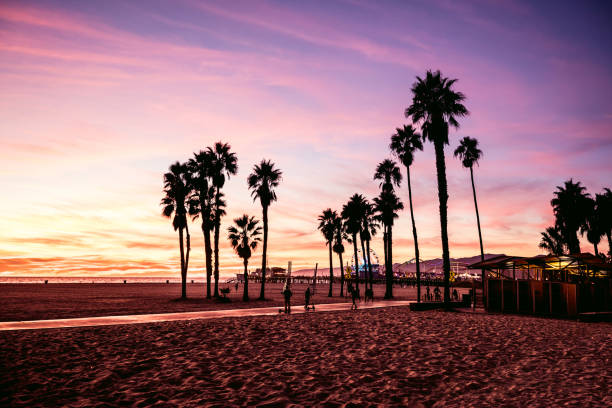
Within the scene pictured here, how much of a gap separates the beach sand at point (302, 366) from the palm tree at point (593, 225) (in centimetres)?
3950

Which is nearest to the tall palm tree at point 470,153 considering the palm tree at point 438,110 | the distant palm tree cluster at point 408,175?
the distant palm tree cluster at point 408,175

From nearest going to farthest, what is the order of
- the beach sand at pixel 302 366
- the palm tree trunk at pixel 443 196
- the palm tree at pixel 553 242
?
the beach sand at pixel 302 366, the palm tree trunk at pixel 443 196, the palm tree at pixel 553 242

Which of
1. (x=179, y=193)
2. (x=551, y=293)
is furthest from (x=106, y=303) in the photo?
(x=551, y=293)

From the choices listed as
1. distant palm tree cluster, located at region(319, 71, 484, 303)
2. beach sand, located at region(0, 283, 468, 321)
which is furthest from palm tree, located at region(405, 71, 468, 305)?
beach sand, located at region(0, 283, 468, 321)

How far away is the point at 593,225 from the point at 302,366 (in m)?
55.6

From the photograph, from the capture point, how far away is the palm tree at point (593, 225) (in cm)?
4803

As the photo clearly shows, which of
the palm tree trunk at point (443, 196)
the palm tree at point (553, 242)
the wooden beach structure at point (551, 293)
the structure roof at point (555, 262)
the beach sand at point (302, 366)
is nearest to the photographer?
the beach sand at point (302, 366)

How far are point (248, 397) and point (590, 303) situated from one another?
22.7 meters

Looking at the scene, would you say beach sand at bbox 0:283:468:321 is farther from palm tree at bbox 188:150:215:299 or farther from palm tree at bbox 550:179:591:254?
palm tree at bbox 550:179:591:254

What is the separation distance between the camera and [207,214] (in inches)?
1484

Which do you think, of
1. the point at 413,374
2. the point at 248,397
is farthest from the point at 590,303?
the point at 248,397

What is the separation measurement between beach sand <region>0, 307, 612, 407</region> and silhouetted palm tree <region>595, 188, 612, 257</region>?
132 feet

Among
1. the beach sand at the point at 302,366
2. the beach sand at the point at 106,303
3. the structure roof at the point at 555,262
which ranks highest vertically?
the structure roof at the point at 555,262

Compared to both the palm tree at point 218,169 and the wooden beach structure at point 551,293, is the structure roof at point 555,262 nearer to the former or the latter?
the wooden beach structure at point 551,293
